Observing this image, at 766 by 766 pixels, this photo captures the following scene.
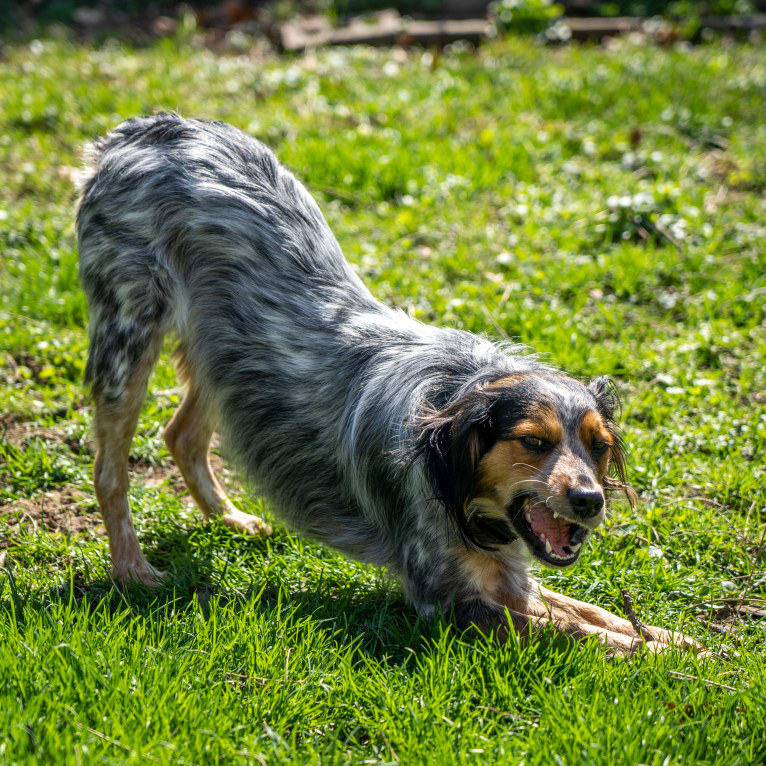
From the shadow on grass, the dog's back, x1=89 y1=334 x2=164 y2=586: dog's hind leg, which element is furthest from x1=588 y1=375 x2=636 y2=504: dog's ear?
x1=89 y1=334 x2=164 y2=586: dog's hind leg

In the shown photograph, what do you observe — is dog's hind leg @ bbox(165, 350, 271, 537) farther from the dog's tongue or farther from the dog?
the dog's tongue

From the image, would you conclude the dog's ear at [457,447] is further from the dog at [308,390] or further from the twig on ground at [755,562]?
the twig on ground at [755,562]

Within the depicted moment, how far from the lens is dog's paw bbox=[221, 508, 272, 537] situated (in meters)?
4.27

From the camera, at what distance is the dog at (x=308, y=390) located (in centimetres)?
338

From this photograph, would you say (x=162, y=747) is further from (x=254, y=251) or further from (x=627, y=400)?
(x=627, y=400)

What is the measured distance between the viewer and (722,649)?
3.54 m

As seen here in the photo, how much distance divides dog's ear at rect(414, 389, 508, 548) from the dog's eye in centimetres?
12

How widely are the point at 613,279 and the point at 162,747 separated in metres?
4.41

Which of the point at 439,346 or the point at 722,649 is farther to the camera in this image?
the point at 439,346

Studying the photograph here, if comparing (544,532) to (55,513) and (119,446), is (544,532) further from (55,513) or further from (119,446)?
(55,513)

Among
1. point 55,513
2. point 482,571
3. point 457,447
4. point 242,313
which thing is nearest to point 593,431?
point 457,447

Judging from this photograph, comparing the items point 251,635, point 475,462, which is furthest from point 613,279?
point 251,635

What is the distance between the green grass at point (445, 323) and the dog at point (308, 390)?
10.2 inches

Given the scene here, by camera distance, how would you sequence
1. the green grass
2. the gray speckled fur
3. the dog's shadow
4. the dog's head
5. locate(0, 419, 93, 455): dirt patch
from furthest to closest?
locate(0, 419, 93, 455): dirt patch
the gray speckled fur
the dog's shadow
the dog's head
the green grass
